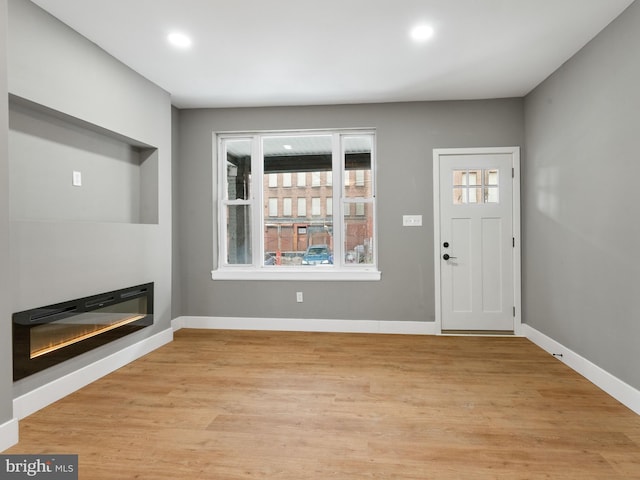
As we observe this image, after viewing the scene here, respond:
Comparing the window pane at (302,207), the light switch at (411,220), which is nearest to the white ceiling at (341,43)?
the window pane at (302,207)

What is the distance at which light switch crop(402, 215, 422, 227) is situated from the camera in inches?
175

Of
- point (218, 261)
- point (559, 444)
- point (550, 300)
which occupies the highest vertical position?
point (218, 261)

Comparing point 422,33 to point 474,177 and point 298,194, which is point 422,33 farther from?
point 298,194

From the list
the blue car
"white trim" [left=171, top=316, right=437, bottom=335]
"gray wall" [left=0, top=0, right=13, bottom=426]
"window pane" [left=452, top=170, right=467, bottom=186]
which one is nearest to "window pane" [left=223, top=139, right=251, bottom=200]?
the blue car

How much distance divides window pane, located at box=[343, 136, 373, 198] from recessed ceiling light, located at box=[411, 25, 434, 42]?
1.71 m

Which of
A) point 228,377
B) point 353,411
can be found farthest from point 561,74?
point 228,377

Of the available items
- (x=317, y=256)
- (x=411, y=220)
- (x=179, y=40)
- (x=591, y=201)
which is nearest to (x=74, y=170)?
(x=179, y=40)

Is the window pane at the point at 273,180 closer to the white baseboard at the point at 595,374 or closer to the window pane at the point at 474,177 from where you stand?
the window pane at the point at 474,177

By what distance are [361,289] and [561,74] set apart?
9.48ft

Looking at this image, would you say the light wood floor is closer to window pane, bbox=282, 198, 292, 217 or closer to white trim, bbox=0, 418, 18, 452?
white trim, bbox=0, 418, 18, 452

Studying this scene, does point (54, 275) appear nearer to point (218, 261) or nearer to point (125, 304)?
point (125, 304)

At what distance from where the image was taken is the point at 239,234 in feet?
15.8

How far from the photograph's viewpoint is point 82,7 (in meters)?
2.55

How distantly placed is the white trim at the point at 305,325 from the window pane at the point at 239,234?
746mm
